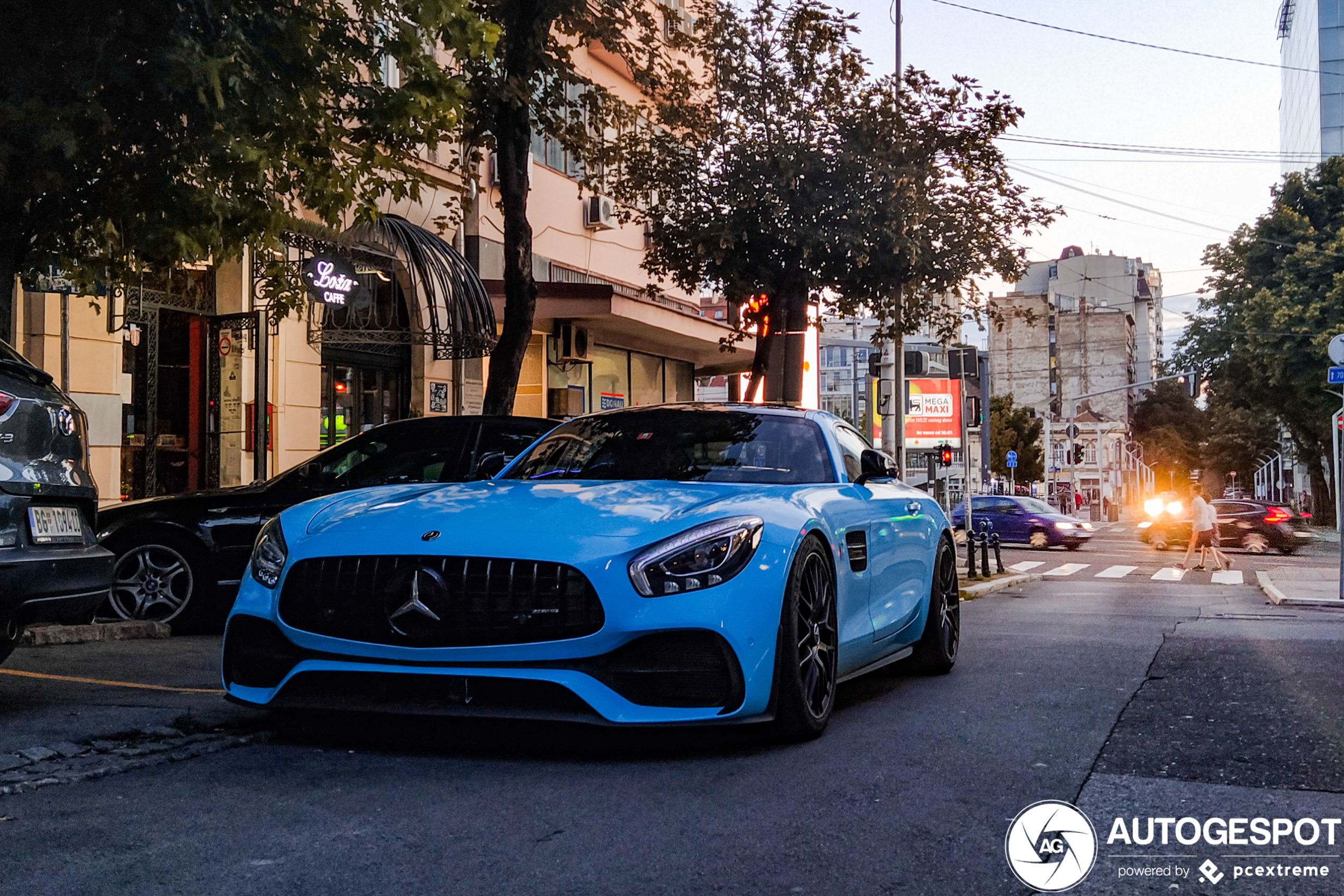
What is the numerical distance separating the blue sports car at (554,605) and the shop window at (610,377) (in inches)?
704

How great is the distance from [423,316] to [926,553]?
12.2 m

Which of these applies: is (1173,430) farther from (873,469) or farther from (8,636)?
(8,636)

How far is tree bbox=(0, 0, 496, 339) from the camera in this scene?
22.4 feet

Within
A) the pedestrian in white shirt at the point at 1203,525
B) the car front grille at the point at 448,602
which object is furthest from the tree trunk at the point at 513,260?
the pedestrian in white shirt at the point at 1203,525

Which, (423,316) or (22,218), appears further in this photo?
(423,316)

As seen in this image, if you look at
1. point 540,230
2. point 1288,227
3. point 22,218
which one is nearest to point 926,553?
point 22,218

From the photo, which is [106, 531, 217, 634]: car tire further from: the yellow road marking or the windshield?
the windshield

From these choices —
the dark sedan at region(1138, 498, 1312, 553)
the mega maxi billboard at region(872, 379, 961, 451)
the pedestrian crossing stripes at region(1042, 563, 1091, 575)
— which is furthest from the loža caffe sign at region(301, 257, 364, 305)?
the mega maxi billboard at region(872, 379, 961, 451)

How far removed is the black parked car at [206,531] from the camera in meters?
8.80

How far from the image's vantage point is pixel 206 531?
8805mm

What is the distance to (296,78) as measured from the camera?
24.7 feet

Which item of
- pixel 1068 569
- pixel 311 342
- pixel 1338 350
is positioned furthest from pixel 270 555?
pixel 1068 569

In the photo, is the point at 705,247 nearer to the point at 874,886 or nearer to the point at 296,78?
the point at 296,78

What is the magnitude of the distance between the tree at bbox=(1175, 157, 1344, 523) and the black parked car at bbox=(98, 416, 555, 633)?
3616 centimetres
